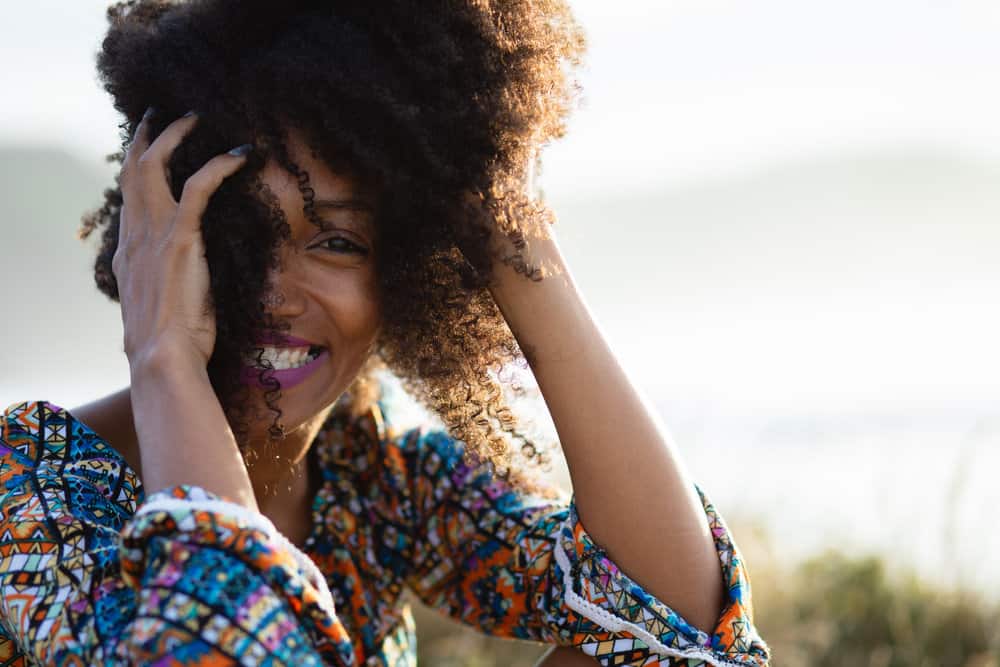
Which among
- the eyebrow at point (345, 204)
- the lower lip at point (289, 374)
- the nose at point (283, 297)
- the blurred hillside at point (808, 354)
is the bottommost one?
the lower lip at point (289, 374)

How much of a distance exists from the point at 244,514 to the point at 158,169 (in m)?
0.78

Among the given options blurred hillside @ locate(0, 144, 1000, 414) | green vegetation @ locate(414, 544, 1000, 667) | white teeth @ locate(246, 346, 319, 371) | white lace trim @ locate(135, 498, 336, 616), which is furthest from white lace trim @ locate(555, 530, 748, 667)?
blurred hillside @ locate(0, 144, 1000, 414)

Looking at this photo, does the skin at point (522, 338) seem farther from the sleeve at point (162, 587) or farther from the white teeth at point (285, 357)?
the sleeve at point (162, 587)

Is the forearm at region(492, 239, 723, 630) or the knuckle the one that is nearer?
the knuckle

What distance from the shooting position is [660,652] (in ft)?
7.18

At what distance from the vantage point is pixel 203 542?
1.71 meters

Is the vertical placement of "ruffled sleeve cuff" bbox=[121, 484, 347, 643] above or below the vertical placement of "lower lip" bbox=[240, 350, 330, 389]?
below

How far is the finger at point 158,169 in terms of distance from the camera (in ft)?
6.89

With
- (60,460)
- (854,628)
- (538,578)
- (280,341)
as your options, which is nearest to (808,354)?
(854,628)

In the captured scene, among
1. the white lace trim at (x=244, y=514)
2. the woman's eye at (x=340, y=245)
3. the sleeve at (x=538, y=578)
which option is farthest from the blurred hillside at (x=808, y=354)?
the white lace trim at (x=244, y=514)

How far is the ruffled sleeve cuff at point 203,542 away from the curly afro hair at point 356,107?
0.53m

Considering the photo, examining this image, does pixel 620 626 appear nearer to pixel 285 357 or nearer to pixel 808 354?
pixel 285 357

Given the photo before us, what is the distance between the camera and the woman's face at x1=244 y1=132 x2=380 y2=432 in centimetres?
217

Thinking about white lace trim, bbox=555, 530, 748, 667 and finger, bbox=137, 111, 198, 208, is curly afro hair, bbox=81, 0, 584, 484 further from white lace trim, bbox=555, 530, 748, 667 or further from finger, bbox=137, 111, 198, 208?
white lace trim, bbox=555, 530, 748, 667
